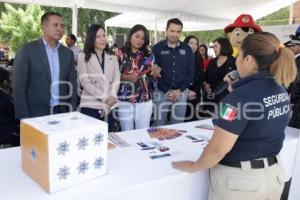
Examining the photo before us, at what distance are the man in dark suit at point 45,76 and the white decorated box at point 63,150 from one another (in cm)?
94

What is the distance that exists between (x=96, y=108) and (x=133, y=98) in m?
0.30

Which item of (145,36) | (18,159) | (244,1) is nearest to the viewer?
(18,159)

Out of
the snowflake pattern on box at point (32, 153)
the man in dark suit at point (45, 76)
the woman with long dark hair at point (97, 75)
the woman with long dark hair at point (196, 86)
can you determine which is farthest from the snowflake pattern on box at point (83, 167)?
the woman with long dark hair at point (196, 86)

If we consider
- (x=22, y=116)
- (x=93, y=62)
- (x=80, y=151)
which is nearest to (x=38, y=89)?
(x=22, y=116)

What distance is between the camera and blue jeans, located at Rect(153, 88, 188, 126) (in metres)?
2.76

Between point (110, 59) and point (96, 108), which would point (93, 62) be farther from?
point (96, 108)

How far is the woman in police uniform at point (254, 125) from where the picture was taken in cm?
104

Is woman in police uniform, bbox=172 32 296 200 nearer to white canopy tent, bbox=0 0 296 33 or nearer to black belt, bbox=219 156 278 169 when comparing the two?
black belt, bbox=219 156 278 169

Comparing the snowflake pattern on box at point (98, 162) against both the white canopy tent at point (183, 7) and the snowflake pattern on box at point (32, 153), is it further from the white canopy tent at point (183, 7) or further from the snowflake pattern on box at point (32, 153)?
the white canopy tent at point (183, 7)

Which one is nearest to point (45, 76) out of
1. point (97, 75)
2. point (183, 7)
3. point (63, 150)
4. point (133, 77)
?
point (97, 75)

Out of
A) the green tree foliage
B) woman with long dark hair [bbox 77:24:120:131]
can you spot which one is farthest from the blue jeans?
the green tree foliage

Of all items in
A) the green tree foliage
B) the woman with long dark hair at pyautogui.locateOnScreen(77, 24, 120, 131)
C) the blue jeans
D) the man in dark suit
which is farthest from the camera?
the green tree foliage

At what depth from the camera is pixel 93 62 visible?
7.41 feet

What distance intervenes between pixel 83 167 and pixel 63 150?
0.12 metres
